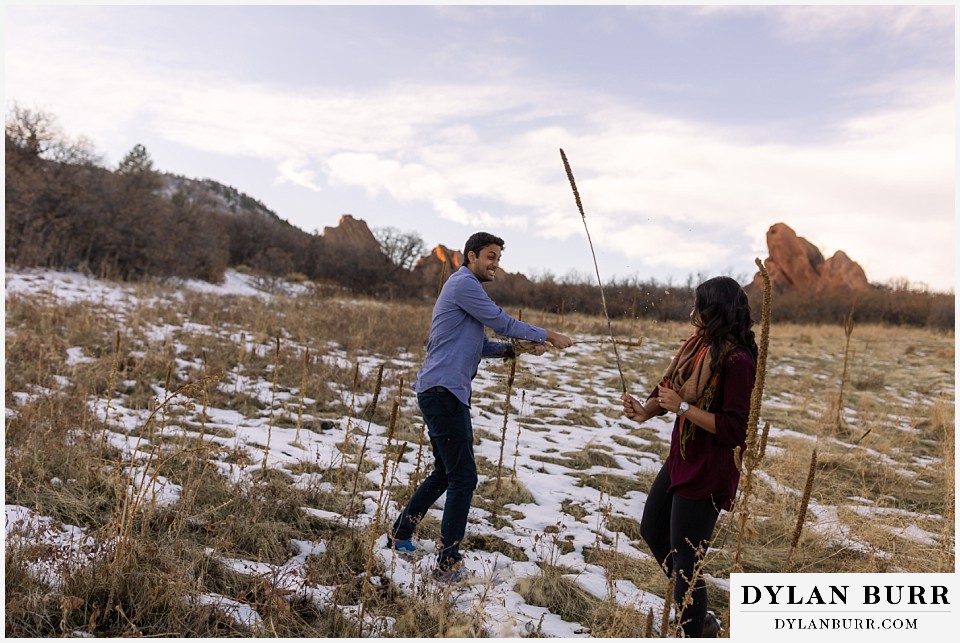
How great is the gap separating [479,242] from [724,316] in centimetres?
142

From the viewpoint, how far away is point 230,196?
283 ft

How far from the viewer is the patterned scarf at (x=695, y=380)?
2.35 meters

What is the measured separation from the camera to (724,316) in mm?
2346

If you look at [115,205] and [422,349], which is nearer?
[422,349]

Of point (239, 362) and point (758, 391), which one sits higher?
point (758, 391)

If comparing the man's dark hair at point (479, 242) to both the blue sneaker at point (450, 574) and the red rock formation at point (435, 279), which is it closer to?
the blue sneaker at point (450, 574)

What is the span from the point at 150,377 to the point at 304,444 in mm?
2703

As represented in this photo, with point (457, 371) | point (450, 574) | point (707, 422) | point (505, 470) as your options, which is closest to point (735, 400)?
point (707, 422)

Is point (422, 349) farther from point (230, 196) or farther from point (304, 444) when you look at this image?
point (230, 196)

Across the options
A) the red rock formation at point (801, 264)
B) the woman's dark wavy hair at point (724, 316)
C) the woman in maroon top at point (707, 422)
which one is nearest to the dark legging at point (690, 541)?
the woman in maroon top at point (707, 422)

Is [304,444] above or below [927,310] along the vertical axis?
below

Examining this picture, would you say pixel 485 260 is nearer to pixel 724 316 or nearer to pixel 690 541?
pixel 724 316

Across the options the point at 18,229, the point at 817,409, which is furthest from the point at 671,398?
the point at 18,229

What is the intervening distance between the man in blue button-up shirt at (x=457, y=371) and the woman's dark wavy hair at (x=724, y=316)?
2.91 feet
